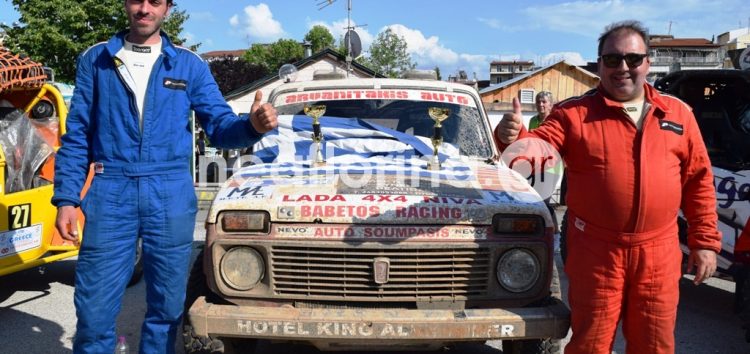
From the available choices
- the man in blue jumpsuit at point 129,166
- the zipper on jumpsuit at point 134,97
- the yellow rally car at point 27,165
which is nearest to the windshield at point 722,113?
the man in blue jumpsuit at point 129,166

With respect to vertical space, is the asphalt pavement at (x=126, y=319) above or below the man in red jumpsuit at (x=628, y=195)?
below

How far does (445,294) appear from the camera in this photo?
3223 mm

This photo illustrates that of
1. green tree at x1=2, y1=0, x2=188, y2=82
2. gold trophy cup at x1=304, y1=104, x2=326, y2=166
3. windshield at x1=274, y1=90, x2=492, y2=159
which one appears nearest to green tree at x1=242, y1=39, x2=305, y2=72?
green tree at x1=2, y1=0, x2=188, y2=82

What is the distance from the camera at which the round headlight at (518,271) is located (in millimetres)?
3227

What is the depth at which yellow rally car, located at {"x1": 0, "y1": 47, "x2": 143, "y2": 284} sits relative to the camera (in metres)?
4.85

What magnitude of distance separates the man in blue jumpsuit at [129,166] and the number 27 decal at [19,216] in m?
2.24

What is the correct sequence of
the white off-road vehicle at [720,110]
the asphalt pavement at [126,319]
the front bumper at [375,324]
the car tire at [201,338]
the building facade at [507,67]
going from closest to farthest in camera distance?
the front bumper at [375,324] → the car tire at [201,338] → the asphalt pavement at [126,319] → the white off-road vehicle at [720,110] → the building facade at [507,67]

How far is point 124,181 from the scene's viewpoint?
291cm

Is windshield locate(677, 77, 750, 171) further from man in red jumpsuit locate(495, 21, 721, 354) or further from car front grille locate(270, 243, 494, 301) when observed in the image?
car front grille locate(270, 243, 494, 301)

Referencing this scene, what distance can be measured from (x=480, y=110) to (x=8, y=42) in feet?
62.6

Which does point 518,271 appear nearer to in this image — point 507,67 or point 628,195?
point 628,195

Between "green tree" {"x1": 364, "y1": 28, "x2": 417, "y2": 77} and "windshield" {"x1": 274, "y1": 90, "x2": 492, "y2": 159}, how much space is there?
35242 millimetres

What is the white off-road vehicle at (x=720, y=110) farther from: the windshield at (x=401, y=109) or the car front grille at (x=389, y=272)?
the car front grille at (x=389, y=272)

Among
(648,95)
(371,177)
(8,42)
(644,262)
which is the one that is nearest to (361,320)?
(371,177)
